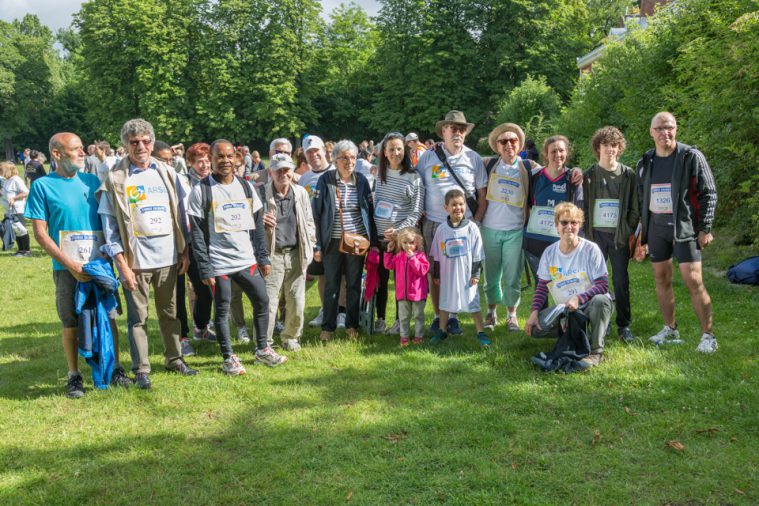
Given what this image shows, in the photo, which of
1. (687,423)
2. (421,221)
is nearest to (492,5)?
(421,221)

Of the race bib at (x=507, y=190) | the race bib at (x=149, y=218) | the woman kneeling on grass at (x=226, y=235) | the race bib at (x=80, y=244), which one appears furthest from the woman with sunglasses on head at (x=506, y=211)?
the race bib at (x=80, y=244)

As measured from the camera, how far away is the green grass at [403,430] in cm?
375

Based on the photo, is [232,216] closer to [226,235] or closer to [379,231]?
[226,235]

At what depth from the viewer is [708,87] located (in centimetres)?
869

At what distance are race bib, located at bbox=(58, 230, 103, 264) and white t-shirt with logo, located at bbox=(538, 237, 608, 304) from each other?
13.3 feet

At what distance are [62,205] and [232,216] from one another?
1423mm

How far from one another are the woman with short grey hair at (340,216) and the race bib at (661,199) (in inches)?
112

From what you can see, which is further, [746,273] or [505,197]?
[746,273]

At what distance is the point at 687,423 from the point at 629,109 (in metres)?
11.0

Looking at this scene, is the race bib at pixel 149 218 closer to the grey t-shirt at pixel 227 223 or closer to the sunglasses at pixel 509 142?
the grey t-shirt at pixel 227 223

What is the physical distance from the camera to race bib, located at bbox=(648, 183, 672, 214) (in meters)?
5.79

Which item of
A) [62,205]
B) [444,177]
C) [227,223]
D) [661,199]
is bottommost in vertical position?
[227,223]

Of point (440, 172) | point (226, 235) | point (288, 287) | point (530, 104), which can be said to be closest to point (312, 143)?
point (440, 172)

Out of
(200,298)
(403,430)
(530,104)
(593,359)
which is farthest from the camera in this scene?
(530,104)
